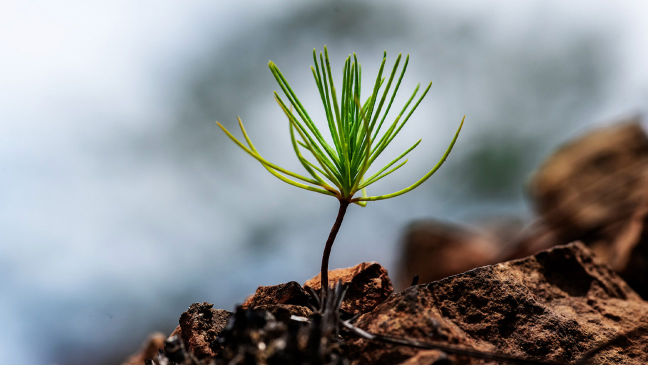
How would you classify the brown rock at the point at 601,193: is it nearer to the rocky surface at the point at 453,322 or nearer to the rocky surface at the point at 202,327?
the rocky surface at the point at 453,322

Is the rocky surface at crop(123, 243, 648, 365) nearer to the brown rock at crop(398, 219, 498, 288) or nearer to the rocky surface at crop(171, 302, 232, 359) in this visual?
the rocky surface at crop(171, 302, 232, 359)

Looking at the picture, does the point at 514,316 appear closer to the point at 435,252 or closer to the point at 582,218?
the point at 582,218

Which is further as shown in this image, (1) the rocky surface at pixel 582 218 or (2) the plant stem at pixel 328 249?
(1) the rocky surface at pixel 582 218

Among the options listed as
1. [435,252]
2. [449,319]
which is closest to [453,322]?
[449,319]

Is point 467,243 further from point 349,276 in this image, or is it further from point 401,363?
point 401,363

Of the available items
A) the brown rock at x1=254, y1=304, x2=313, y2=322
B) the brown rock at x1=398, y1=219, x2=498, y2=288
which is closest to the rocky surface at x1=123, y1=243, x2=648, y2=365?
the brown rock at x1=254, y1=304, x2=313, y2=322

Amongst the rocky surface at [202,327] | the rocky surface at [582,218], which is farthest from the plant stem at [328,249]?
the rocky surface at [582,218]

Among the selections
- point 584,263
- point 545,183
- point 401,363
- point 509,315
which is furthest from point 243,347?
point 545,183
